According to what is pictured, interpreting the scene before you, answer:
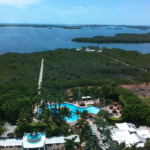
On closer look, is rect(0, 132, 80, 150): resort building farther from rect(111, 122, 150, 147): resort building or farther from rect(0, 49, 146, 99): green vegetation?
rect(0, 49, 146, 99): green vegetation

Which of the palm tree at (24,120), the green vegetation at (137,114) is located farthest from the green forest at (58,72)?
the green vegetation at (137,114)

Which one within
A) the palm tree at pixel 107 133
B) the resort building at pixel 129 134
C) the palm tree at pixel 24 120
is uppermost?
the palm tree at pixel 24 120

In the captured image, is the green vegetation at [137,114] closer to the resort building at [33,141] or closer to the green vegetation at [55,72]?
the resort building at [33,141]

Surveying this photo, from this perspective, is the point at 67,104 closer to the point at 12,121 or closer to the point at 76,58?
the point at 12,121

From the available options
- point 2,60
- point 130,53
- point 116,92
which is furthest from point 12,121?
point 130,53

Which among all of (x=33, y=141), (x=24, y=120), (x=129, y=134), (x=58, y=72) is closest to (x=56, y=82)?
(x=58, y=72)

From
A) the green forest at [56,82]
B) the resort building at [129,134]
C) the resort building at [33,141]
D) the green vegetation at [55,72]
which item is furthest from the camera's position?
the green vegetation at [55,72]

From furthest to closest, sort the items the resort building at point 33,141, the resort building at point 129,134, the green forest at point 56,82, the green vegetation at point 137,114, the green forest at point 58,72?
1. the green forest at point 58,72
2. the green vegetation at point 137,114
3. the green forest at point 56,82
4. the resort building at point 129,134
5. the resort building at point 33,141

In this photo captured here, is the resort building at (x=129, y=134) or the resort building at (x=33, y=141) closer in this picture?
the resort building at (x=33, y=141)
